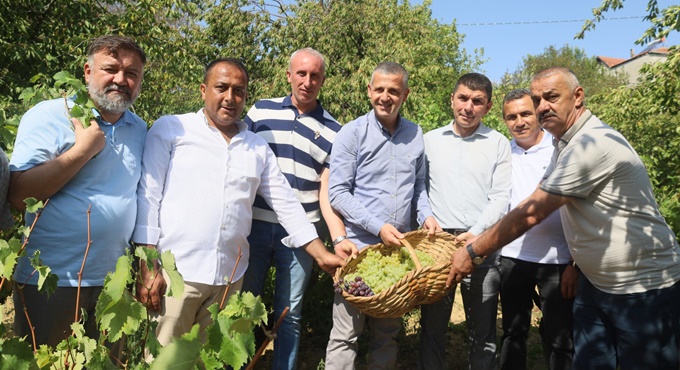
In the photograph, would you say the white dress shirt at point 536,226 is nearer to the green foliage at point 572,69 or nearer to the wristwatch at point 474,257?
the wristwatch at point 474,257

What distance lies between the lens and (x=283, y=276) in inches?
143

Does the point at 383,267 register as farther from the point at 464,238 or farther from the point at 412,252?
the point at 464,238

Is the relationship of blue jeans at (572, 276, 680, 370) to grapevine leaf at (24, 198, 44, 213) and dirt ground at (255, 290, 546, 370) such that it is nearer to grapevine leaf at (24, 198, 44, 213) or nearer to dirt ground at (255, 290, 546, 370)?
dirt ground at (255, 290, 546, 370)

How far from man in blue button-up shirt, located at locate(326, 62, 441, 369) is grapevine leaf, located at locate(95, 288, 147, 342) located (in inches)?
81.8

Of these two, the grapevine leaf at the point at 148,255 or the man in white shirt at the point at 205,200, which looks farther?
the man in white shirt at the point at 205,200

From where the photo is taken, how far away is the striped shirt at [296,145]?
11.8ft

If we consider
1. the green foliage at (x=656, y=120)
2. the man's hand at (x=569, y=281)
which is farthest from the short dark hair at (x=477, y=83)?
the green foliage at (x=656, y=120)

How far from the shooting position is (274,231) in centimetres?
359

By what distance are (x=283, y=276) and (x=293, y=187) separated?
24.3 inches

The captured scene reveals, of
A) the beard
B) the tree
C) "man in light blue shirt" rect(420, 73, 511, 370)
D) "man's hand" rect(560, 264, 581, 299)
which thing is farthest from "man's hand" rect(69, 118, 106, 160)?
the tree

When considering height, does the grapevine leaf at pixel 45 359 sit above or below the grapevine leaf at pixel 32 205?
below

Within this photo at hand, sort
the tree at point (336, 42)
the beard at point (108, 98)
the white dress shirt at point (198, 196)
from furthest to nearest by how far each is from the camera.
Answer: the tree at point (336, 42) < the white dress shirt at point (198, 196) < the beard at point (108, 98)

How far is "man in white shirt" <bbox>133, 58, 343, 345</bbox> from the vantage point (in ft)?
9.43

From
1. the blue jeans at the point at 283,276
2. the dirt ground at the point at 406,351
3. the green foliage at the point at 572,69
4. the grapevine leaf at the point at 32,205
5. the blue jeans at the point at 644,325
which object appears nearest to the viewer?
the grapevine leaf at the point at 32,205
